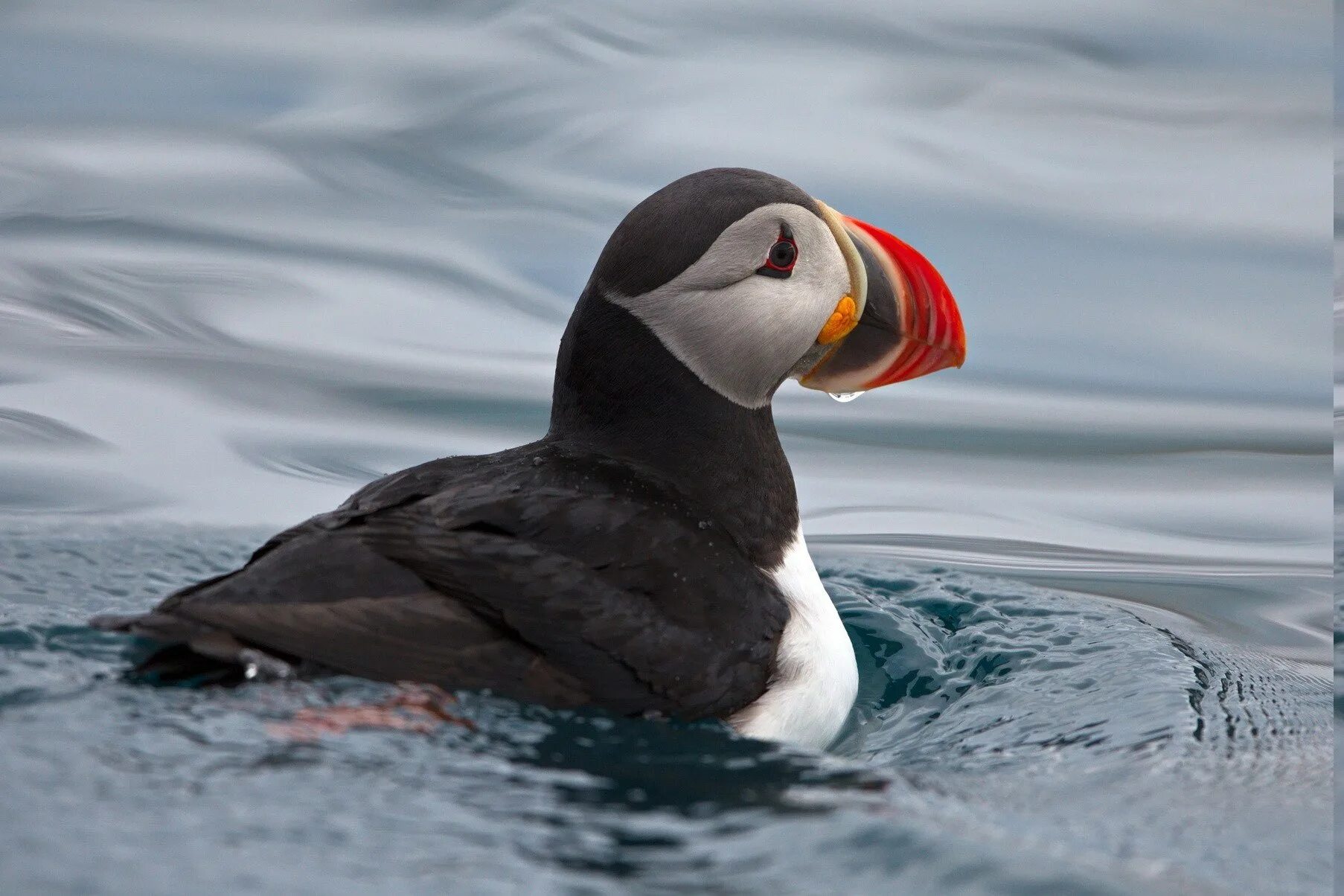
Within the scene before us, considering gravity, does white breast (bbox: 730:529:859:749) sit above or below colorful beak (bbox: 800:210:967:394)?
below

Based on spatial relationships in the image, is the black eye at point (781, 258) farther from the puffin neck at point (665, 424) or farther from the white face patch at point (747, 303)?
the puffin neck at point (665, 424)

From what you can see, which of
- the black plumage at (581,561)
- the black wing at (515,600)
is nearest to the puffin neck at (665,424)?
the black plumage at (581,561)

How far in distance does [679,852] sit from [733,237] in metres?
1.67

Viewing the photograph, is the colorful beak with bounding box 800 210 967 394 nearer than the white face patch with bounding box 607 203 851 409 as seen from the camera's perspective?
No

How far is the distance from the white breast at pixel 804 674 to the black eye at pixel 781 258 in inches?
27.9

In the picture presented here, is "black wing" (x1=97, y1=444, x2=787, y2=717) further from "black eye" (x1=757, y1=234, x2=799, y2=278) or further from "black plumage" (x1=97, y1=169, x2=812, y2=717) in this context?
"black eye" (x1=757, y1=234, x2=799, y2=278)

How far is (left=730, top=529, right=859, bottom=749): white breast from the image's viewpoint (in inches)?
156

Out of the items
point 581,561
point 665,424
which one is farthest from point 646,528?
point 665,424

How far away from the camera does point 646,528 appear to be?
12.7 feet

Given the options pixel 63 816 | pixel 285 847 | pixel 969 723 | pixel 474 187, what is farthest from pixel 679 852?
pixel 474 187

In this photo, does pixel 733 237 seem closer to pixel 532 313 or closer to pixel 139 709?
pixel 139 709

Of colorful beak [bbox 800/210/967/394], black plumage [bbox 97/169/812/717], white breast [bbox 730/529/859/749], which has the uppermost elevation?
colorful beak [bbox 800/210/967/394]

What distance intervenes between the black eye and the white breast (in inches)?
27.9

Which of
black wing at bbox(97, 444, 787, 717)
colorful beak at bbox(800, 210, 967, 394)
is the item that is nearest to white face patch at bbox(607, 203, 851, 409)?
colorful beak at bbox(800, 210, 967, 394)
